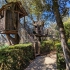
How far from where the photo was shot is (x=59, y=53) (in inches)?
360

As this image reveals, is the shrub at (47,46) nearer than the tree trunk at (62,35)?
No

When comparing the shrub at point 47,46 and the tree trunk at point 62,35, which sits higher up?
the tree trunk at point 62,35

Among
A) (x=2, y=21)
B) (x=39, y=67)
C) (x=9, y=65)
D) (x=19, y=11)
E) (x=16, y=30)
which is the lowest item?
(x=39, y=67)

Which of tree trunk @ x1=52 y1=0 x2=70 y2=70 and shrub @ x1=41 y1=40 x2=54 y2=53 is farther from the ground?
tree trunk @ x1=52 y1=0 x2=70 y2=70

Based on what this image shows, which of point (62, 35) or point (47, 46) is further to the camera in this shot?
point (47, 46)

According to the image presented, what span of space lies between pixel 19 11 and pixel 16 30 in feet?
7.14

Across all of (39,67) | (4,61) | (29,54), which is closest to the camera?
(4,61)

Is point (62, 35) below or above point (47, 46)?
above

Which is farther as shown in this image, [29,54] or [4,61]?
[29,54]

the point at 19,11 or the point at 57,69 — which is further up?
the point at 19,11

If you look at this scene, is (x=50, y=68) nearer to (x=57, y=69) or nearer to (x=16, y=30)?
(x=57, y=69)

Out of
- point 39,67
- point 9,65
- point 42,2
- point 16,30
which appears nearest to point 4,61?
point 9,65

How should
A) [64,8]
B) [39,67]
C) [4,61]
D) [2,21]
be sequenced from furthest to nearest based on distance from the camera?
[2,21] < [39,67] < [64,8] < [4,61]

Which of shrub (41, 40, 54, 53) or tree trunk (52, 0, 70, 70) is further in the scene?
shrub (41, 40, 54, 53)
